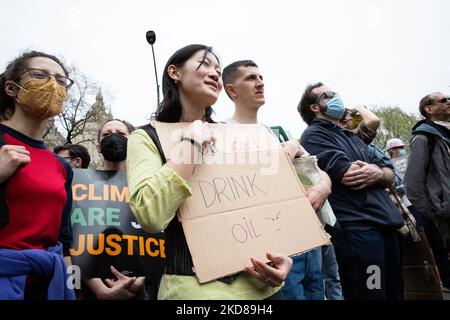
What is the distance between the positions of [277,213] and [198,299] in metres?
0.49

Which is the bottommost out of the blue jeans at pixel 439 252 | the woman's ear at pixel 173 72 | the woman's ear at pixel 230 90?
the blue jeans at pixel 439 252

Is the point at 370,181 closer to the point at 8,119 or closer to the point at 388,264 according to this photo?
the point at 388,264

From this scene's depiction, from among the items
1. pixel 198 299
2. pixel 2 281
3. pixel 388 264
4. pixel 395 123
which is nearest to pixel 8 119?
pixel 2 281

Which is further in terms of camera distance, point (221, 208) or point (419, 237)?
point (419, 237)

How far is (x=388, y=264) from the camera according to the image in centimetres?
255

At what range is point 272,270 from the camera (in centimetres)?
133

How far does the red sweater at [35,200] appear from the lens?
5.07ft

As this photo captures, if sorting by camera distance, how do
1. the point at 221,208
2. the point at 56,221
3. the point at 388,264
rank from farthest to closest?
the point at 388,264, the point at 56,221, the point at 221,208

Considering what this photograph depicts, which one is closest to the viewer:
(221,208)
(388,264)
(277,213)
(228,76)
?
(221,208)

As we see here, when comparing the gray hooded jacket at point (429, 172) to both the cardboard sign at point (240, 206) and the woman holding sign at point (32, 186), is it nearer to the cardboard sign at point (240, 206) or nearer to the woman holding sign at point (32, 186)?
the cardboard sign at point (240, 206)

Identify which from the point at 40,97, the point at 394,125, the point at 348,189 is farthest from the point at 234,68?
the point at 394,125

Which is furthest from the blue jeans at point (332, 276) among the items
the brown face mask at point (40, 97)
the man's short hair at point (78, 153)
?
the man's short hair at point (78, 153)

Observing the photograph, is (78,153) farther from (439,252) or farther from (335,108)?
(439,252)

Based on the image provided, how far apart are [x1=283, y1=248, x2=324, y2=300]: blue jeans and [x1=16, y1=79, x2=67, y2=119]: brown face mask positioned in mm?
1783
